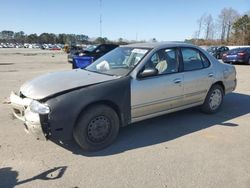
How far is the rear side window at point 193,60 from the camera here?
18.8 ft

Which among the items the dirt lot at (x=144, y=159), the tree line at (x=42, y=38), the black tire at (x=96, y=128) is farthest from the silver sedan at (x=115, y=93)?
the tree line at (x=42, y=38)

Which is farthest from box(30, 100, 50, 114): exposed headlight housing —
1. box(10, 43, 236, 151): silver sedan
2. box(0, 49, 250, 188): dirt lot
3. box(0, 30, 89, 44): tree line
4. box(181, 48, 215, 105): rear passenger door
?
box(0, 30, 89, 44): tree line

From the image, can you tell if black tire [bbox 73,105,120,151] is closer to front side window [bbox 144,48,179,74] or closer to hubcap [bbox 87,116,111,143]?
hubcap [bbox 87,116,111,143]

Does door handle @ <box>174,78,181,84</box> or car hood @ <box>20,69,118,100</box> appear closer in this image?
car hood @ <box>20,69,118,100</box>

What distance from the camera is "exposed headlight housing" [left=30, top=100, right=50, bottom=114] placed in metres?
3.98

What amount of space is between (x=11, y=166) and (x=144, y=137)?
2193mm

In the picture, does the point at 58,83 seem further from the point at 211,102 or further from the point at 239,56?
the point at 239,56

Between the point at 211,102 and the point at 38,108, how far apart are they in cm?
390

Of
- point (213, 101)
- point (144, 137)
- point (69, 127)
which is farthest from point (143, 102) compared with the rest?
point (213, 101)

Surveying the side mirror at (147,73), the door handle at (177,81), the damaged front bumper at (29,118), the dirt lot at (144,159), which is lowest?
the dirt lot at (144,159)

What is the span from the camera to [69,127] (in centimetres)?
410

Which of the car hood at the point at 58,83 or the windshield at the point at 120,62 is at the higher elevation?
the windshield at the point at 120,62

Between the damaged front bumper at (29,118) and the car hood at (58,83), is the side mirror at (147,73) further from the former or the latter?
the damaged front bumper at (29,118)

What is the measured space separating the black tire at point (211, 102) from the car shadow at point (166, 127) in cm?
11
